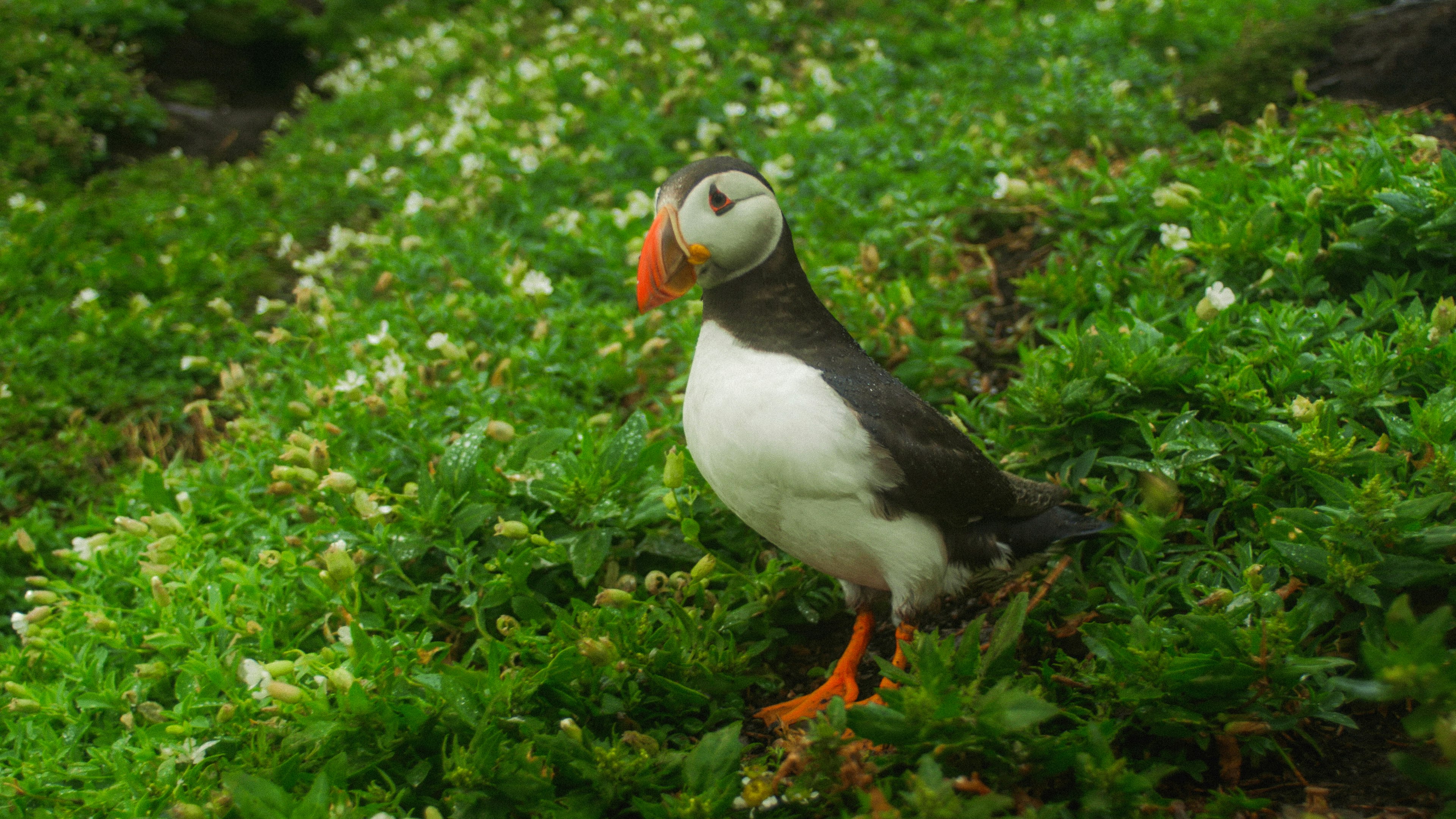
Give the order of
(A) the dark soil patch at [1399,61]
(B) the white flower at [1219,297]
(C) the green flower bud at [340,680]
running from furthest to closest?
(A) the dark soil patch at [1399,61] < (B) the white flower at [1219,297] < (C) the green flower bud at [340,680]

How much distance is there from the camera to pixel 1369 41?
5.38 m

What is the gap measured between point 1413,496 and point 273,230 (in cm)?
643

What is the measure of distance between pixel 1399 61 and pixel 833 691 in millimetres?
5293

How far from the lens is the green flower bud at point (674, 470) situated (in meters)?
2.57

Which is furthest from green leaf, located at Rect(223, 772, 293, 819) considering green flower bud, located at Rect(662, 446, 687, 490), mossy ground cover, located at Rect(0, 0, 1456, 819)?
green flower bud, located at Rect(662, 446, 687, 490)

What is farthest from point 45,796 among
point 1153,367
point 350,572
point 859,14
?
point 859,14

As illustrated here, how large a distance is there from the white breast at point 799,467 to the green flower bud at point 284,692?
1125mm

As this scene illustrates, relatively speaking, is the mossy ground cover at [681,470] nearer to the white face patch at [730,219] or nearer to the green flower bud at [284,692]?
the green flower bud at [284,692]

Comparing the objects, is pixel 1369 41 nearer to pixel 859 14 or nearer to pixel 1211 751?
pixel 859 14

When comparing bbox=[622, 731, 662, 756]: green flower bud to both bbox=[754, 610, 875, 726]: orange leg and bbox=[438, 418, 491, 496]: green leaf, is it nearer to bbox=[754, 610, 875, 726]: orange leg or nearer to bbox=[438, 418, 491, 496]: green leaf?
bbox=[754, 610, 875, 726]: orange leg

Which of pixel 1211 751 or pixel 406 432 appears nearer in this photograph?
pixel 1211 751

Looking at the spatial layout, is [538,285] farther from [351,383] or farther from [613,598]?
[613,598]

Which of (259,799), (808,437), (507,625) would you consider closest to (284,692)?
(259,799)

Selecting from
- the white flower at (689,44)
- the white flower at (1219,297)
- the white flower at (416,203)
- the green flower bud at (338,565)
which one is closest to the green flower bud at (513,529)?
the green flower bud at (338,565)
